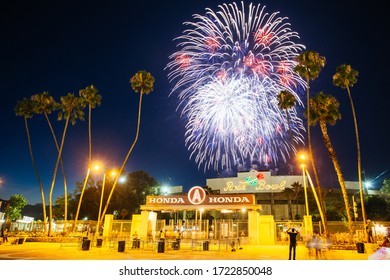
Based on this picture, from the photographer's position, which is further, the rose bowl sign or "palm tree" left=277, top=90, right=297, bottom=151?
"palm tree" left=277, top=90, right=297, bottom=151

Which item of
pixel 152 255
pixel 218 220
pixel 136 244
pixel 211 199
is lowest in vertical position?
pixel 152 255

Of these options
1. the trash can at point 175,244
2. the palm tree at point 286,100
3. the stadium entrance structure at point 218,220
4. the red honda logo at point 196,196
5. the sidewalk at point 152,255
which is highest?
the palm tree at point 286,100

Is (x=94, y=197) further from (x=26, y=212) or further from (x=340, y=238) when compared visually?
(x=26, y=212)

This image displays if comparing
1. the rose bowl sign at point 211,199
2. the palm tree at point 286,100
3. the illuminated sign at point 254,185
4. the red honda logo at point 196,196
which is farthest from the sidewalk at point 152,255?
the illuminated sign at point 254,185

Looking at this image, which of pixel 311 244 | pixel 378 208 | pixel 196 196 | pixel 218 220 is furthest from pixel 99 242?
pixel 378 208

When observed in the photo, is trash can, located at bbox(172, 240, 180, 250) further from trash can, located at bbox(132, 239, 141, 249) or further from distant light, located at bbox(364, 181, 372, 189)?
distant light, located at bbox(364, 181, 372, 189)

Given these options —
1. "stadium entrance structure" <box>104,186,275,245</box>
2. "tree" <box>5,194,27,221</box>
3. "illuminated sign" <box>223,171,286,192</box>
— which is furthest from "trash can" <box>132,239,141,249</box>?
"tree" <box>5,194,27,221</box>

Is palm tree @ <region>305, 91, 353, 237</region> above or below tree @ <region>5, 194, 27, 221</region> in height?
above

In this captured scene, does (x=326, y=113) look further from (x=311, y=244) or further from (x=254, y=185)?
(x=254, y=185)

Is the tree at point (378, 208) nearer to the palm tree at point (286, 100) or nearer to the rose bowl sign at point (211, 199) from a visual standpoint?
the palm tree at point (286, 100)

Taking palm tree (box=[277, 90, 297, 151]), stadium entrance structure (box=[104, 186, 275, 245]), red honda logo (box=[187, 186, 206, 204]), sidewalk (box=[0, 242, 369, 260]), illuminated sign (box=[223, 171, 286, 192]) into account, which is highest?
palm tree (box=[277, 90, 297, 151])

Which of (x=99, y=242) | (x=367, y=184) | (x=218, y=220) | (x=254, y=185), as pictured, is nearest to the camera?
(x=99, y=242)

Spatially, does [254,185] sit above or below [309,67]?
below
